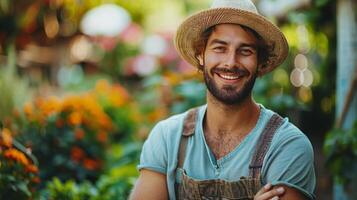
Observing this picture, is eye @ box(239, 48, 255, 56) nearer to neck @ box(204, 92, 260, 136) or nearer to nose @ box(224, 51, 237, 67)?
nose @ box(224, 51, 237, 67)

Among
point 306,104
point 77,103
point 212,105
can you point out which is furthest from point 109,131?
point 212,105

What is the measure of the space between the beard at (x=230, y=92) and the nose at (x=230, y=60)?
93 millimetres

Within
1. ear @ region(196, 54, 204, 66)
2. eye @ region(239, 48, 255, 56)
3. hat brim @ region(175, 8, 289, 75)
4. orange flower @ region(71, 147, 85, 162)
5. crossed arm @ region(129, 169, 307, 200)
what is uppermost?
hat brim @ region(175, 8, 289, 75)

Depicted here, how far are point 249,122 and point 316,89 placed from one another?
13.2ft

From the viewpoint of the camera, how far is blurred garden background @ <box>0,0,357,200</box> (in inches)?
185

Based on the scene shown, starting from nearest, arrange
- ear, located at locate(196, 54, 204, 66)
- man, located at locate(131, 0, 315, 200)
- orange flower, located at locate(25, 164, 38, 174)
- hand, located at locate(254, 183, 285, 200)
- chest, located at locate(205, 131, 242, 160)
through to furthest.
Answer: hand, located at locate(254, 183, 285, 200) < man, located at locate(131, 0, 315, 200) < chest, located at locate(205, 131, 242, 160) < ear, located at locate(196, 54, 204, 66) < orange flower, located at locate(25, 164, 38, 174)

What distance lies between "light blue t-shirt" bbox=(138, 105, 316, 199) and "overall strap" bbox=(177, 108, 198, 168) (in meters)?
0.02

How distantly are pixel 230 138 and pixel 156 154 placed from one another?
41cm

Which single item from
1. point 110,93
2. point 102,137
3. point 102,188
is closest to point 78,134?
point 102,137

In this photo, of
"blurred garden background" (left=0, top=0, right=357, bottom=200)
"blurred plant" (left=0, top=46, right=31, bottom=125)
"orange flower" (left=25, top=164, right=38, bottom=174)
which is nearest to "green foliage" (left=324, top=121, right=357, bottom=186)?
"blurred garden background" (left=0, top=0, right=357, bottom=200)

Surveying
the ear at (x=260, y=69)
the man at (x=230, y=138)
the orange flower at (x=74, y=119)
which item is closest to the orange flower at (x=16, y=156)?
the man at (x=230, y=138)

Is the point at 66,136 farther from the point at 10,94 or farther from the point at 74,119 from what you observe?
the point at 10,94

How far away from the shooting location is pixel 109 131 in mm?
6836

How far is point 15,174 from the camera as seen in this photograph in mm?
4047
